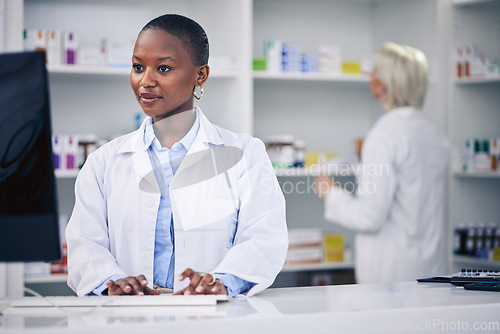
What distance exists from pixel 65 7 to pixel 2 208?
2.37m

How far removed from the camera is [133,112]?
341cm

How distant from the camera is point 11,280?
3.05 meters

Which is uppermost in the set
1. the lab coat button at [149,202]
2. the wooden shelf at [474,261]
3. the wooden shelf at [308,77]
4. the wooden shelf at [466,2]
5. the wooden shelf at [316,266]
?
the wooden shelf at [466,2]

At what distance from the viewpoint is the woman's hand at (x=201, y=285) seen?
1.40 meters

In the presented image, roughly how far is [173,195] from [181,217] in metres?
0.06

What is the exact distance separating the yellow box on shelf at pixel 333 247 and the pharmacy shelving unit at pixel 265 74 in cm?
35

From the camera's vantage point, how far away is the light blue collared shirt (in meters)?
1.50

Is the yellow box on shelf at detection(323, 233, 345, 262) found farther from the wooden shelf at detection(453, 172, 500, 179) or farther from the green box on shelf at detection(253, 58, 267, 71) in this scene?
the green box on shelf at detection(253, 58, 267, 71)

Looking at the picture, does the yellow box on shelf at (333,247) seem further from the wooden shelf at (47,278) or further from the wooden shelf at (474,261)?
the wooden shelf at (47,278)

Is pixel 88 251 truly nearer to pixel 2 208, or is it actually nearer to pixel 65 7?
pixel 2 208

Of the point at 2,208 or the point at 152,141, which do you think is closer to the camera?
the point at 2,208

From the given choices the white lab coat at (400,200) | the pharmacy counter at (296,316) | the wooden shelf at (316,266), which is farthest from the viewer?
the wooden shelf at (316,266)

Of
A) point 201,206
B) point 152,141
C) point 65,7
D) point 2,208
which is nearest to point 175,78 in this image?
point 152,141

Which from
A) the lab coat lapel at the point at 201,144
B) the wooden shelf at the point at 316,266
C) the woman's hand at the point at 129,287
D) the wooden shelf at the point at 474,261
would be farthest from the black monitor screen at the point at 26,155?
the wooden shelf at the point at 474,261
